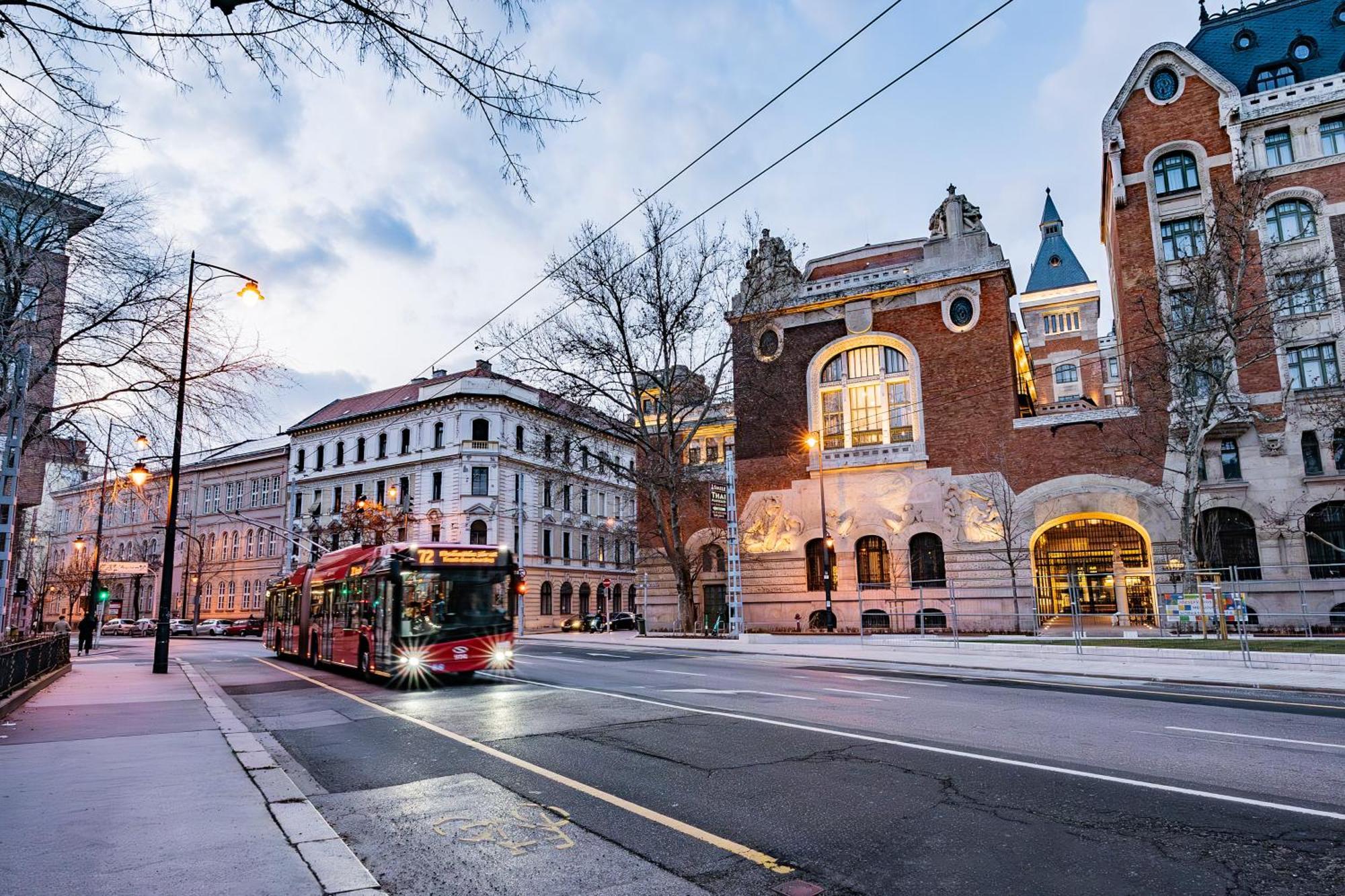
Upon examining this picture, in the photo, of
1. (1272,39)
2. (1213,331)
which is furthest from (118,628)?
(1272,39)

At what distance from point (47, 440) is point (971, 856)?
21.1 m

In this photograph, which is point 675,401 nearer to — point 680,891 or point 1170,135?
point 1170,135

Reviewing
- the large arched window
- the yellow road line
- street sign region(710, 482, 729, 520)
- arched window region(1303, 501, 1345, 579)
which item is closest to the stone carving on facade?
street sign region(710, 482, 729, 520)

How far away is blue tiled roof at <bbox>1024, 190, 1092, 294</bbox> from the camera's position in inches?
2685

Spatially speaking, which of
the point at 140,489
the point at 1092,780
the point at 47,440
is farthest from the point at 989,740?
the point at 47,440

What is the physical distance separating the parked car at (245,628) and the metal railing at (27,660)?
120 feet

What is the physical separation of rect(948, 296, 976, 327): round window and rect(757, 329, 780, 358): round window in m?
8.19

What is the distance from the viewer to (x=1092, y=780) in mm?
6574

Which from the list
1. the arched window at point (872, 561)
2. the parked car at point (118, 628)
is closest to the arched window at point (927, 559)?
the arched window at point (872, 561)

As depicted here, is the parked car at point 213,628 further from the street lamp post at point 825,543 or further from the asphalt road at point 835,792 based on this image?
the asphalt road at point 835,792

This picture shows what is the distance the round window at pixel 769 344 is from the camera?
39844mm

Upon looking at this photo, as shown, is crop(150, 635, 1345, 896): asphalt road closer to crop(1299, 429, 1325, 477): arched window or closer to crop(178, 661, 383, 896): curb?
crop(178, 661, 383, 896): curb

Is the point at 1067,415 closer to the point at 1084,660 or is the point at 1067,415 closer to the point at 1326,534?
the point at 1326,534

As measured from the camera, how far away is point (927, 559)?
114ft
